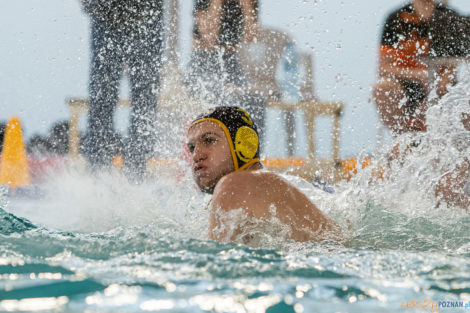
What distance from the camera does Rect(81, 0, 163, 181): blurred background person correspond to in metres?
5.57

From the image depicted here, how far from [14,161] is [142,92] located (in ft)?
8.43

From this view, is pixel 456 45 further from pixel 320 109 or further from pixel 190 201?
pixel 190 201

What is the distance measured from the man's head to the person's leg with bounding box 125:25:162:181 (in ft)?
8.45

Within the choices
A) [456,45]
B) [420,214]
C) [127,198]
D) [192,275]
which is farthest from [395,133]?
[192,275]

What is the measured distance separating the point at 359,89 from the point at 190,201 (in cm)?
218

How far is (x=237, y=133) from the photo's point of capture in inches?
122

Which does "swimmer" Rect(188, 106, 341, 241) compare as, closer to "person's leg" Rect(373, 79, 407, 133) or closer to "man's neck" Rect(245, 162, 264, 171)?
"man's neck" Rect(245, 162, 264, 171)

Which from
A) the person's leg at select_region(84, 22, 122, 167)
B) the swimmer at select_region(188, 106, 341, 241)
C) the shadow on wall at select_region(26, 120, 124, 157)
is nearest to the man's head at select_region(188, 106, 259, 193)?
the swimmer at select_region(188, 106, 341, 241)

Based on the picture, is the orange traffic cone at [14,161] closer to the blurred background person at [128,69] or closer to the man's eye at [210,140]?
the blurred background person at [128,69]

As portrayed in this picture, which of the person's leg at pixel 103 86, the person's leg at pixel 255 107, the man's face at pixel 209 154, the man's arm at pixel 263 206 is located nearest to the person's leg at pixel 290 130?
the person's leg at pixel 255 107

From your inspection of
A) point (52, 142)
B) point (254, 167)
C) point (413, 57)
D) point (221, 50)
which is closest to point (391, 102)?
point (413, 57)

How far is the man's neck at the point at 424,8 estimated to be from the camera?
18.2 feet

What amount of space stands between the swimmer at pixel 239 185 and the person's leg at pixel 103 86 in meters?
2.79

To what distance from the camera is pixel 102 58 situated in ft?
18.7
